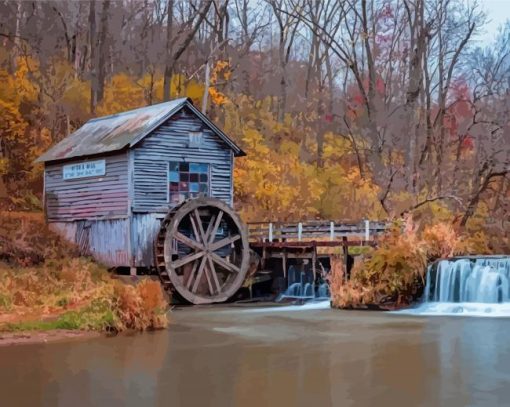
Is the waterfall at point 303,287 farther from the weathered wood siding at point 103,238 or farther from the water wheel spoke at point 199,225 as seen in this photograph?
the weathered wood siding at point 103,238

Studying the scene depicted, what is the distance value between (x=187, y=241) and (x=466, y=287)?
7.59 meters

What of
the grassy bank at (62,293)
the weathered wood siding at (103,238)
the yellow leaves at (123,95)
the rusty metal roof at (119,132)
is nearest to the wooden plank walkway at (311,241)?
the rusty metal roof at (119,132)

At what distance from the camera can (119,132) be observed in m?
22.2

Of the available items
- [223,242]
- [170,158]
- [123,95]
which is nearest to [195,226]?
[223,242]

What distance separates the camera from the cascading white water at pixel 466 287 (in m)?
18.1

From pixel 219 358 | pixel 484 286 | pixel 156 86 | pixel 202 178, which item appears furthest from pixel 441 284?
pixel 156 86

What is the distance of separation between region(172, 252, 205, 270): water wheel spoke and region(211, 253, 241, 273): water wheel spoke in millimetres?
380

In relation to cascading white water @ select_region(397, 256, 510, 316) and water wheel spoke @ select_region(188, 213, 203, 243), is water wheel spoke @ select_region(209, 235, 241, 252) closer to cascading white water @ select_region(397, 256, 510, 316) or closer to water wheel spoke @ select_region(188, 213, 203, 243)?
water wheel spoke @ select_region(188, 213, 203, 243)

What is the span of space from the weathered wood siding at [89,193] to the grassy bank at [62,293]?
133cm

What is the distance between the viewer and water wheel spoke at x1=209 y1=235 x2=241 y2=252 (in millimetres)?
22219

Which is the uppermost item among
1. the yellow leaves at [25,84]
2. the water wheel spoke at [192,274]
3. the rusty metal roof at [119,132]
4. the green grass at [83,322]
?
the yellow leaves at [25,84]

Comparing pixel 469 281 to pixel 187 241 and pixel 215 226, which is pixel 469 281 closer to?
pixel 215 226

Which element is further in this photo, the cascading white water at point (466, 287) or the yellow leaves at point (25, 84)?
the yellow leaves at point (25, 84)

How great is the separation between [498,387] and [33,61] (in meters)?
25.6
